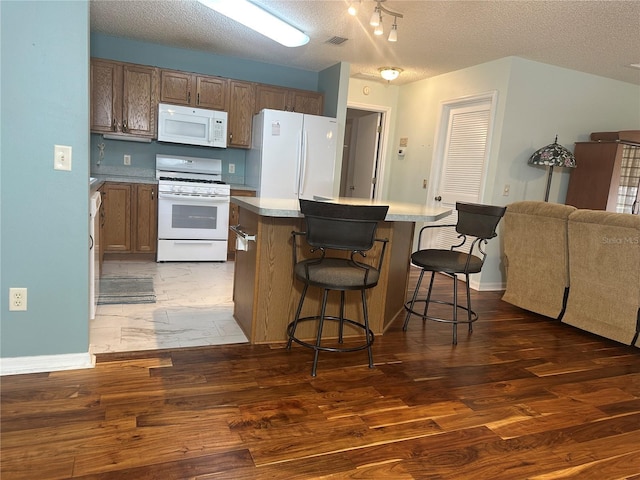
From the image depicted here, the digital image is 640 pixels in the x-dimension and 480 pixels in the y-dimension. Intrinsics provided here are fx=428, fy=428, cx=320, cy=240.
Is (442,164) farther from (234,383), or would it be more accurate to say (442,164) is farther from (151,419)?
(151,419)

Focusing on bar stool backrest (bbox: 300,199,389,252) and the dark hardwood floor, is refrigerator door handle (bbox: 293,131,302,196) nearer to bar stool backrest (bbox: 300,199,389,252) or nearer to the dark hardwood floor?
the dark hardwood floor

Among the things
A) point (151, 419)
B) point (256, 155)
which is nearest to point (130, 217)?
point (256, 155)

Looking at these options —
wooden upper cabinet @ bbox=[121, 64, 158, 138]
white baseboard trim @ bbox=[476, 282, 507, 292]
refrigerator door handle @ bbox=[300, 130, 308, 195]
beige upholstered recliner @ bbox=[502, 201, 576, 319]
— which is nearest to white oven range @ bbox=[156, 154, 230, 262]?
wooden upper cabinet @ bbox=[121, 64, 158, 138]

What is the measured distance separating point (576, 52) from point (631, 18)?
89 cm

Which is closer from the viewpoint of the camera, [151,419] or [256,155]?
[151,419]

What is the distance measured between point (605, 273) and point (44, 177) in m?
3.52

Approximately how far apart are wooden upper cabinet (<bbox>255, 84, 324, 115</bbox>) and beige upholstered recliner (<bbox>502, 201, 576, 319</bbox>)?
2.74 m

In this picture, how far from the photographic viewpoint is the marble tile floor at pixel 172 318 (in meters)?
2.56

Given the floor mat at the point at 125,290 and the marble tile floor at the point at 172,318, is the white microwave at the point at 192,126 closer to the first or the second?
the marble tile floor at the point at 172,318

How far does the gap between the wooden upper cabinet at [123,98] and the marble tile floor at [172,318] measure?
154cm

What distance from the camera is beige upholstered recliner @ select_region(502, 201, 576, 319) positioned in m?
3.34

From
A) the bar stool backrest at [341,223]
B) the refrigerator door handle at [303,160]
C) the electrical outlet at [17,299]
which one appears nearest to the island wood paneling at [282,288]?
the bar stool backrest at [341,223]

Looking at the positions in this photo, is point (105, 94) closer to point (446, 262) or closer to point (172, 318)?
point (172, 318)

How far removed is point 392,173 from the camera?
20.0 feet
